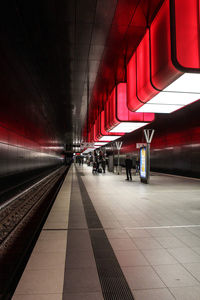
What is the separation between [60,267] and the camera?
3.40 metres

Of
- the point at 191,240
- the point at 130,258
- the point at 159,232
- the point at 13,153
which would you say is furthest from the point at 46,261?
the point at 13,153

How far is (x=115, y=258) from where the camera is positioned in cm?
372

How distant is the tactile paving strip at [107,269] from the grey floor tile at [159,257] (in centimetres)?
54

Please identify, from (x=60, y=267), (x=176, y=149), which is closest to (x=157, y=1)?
(x=60, y=267)

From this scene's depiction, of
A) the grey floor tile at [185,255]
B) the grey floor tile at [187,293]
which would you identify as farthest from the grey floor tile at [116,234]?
the grey floor tile at [187,293]

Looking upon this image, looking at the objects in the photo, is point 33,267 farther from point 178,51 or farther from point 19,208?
point 19,208

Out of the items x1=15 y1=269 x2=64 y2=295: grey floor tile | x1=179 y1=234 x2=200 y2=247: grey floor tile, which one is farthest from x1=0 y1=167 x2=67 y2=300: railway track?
x1=179 y1=234 x2=200 y2=247: grey floor tile

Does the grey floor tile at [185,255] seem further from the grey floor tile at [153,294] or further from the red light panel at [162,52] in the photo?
the red light panel at [162,52]

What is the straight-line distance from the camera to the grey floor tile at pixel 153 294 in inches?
104

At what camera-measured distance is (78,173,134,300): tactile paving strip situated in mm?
2732

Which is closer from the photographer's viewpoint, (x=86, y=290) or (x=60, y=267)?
(x=86, y=290)

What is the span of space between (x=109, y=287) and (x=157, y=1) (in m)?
7.03

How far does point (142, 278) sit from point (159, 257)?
784 mm

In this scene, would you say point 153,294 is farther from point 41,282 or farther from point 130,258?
point 41,282
